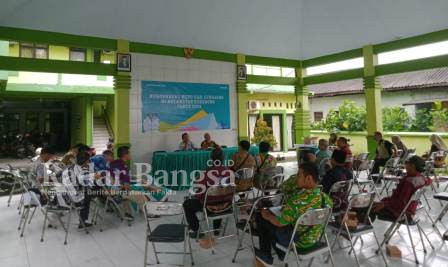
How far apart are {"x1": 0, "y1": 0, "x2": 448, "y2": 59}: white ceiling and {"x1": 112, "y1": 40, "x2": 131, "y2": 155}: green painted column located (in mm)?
322

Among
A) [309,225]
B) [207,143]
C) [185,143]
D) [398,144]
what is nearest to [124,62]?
[185,143]

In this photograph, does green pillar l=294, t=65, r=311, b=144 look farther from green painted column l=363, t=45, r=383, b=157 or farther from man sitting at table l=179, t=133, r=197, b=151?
man sitting at table l=179, t=133, r=197, b=151

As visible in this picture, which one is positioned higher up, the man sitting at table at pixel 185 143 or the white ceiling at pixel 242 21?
the white ceiling at pixel 242 21

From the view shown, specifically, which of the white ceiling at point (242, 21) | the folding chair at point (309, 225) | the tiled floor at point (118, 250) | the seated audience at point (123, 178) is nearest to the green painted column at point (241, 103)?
the white ceiling at point (242, 21)

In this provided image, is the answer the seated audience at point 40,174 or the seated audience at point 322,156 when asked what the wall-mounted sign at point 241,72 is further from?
the seated audience at point 40,174

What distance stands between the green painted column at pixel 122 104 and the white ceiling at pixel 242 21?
0.32 metres

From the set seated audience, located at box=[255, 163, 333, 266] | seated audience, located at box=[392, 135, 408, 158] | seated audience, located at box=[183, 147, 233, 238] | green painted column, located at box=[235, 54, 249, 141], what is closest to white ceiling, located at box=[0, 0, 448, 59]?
green painted column, located at box=[235, 54, 249, 141]

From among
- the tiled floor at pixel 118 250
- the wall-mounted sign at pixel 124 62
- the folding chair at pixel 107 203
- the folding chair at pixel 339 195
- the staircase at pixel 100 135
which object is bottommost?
the tiled floor at pixel 118 250

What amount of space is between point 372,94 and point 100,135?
11.2 metres

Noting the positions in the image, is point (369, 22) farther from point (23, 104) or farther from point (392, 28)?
point (23, 104)

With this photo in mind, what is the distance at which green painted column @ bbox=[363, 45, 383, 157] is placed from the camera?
25.2ft

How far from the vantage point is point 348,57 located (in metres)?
8.23

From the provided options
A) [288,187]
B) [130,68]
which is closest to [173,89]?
[130,68]

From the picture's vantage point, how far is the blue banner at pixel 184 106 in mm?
7023
